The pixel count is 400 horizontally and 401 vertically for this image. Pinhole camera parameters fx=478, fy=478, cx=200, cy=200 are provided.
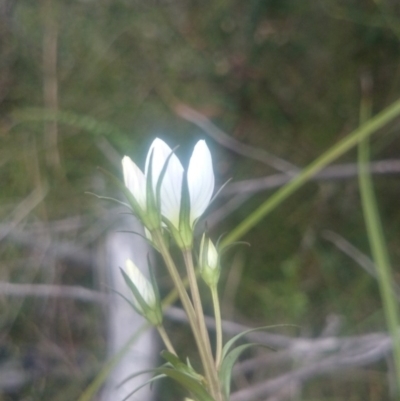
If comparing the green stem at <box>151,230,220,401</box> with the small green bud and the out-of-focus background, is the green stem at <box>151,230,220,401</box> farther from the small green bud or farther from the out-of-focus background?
the out-of-focus background

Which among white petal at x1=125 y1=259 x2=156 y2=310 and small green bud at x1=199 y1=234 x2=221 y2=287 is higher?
small green bud at x1=199 y1=234 x2=221 y2=287

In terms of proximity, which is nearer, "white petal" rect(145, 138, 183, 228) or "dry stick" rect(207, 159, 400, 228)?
"white petal" rect(145, 138, 183, 228)

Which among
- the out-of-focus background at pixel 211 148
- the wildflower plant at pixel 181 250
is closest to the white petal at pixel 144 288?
the wildflower plant at pixel 181 250

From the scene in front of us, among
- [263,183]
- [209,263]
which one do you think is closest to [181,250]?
[209,263]

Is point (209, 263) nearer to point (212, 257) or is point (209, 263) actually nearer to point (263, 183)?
point (212, 257)

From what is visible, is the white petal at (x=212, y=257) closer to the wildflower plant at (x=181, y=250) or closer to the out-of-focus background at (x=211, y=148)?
the wildflower plant at (x=181, y=250)

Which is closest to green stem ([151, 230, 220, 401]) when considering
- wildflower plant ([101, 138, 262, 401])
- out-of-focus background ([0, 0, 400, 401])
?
wildflower plant ([101, 138, 262, 401])

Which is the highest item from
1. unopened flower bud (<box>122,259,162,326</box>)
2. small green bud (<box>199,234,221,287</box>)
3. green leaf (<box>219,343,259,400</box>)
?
small green bud (<box>199,234,221,287</box>)

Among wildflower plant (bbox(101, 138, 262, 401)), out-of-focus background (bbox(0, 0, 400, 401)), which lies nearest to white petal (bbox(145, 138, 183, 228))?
wildflower plant (bbox(101, 138, 262, 401))

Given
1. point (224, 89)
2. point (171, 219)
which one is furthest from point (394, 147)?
point (171, 219)
